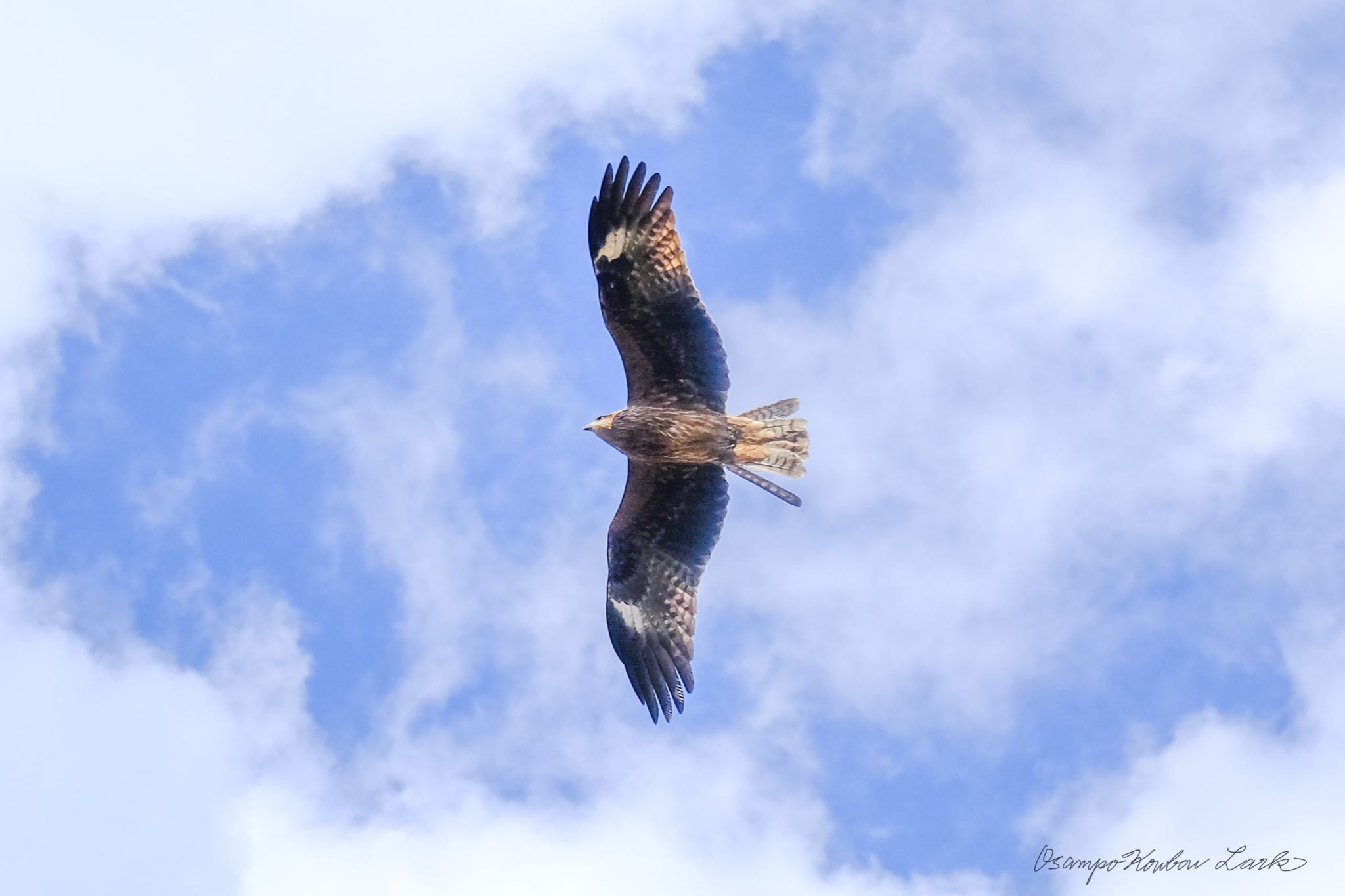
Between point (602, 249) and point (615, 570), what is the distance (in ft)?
10.6

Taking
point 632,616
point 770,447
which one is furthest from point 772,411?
point 632,616

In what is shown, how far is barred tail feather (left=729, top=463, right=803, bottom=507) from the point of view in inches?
540

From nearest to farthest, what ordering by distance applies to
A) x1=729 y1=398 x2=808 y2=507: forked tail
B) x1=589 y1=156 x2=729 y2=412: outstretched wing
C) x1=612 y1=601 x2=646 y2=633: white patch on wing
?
x1=589 y1=156 x2=729 y2=412: outstretched wing
x1=729 y1=398 x2=808 y2=507: forked tail
x1=612 y1=601 x2=646 y2=633: white patch on wing

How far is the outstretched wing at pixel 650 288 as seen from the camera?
13609 mm

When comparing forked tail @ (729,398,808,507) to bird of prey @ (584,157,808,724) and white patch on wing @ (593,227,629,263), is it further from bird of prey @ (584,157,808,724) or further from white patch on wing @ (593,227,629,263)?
white patch on wing @ (593,227,629,263)

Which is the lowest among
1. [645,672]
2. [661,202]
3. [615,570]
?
[645,672]

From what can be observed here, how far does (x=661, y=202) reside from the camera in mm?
13703

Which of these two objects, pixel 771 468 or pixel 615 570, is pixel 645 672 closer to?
pixel 615 570

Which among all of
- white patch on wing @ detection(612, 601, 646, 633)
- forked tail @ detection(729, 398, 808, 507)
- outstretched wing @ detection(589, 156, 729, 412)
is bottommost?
white patch on wing @ detection(612, 601, 646, 633)

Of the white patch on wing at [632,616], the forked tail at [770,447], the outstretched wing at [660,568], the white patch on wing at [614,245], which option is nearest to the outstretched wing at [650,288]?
the white patch on wing at [614,245]

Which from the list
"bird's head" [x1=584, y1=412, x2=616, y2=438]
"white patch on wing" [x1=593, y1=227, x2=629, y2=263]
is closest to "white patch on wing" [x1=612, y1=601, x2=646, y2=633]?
"bird's head" [x1=584, y1=412, x2=616, y2=438]

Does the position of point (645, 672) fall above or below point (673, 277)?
below

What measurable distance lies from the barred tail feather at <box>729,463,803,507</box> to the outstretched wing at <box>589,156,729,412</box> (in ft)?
2.31

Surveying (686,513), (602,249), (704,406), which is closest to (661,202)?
(602,249)
